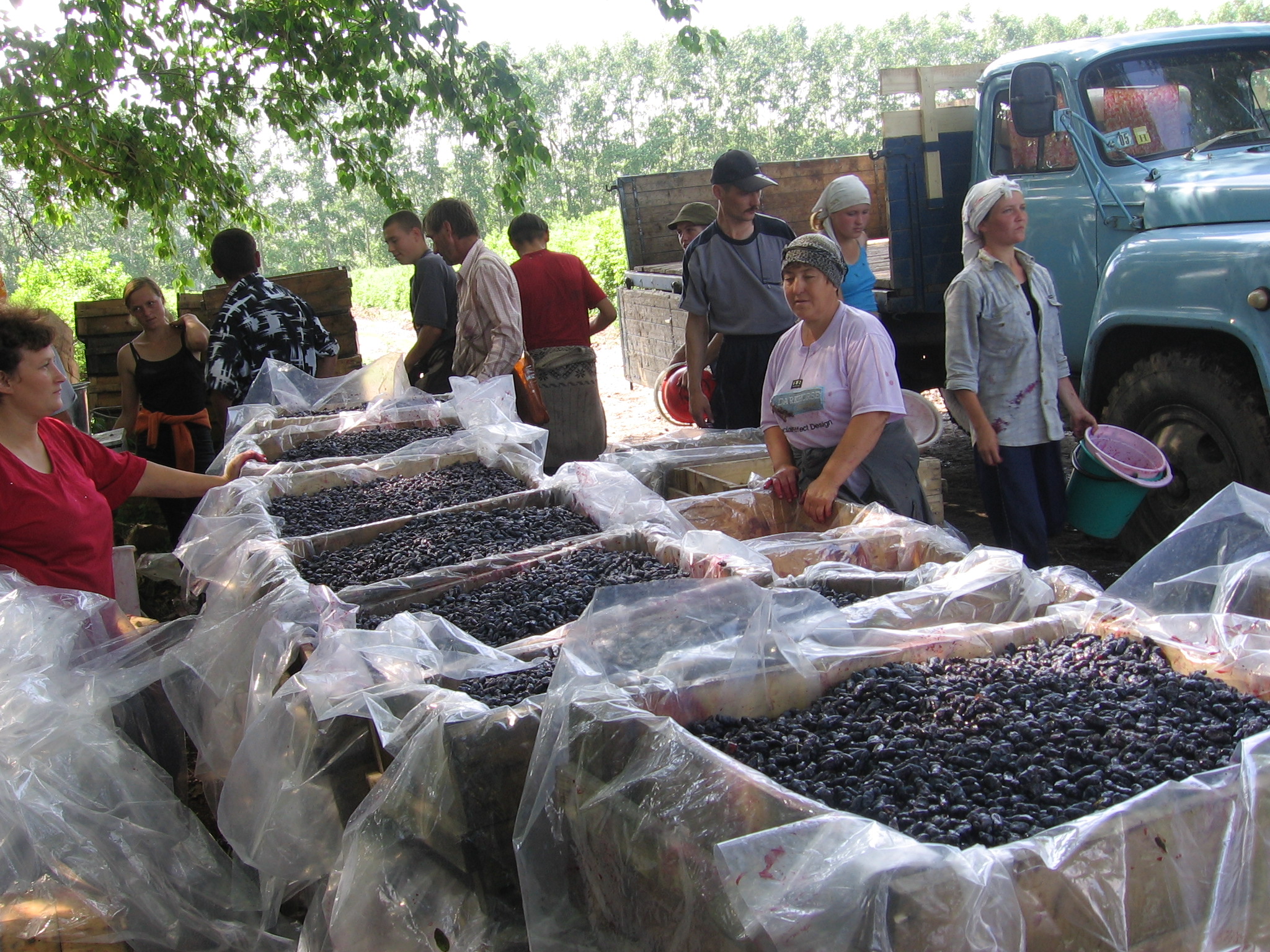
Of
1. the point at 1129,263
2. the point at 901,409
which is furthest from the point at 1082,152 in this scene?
the point at 901,409

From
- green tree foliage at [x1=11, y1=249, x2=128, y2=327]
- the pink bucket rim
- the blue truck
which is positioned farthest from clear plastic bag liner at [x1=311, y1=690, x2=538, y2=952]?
green tree foliage at [x1=11, y1=249, x2=128, y2=327]

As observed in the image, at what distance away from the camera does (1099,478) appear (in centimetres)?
426

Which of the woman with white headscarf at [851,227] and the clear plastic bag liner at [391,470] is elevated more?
the woman with white headscarf at [851,227]

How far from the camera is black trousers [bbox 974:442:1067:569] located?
4094 millimetres

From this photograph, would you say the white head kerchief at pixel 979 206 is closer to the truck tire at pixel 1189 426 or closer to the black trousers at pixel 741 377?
the black trousers at pixel 741 377

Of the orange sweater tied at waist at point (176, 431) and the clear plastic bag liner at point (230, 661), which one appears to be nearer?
the clear plastic bag liner at point (230, 661)

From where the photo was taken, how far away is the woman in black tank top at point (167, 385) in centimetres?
580

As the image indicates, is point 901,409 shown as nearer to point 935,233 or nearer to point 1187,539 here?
point 1187,539

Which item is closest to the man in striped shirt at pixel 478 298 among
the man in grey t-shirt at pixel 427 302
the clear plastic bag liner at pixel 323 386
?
the man in grey t-shirt at pixel 427 302

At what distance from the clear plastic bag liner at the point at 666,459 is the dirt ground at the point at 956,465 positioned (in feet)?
5.29

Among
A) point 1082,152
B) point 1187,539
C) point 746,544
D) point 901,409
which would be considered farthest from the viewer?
point 1082,152

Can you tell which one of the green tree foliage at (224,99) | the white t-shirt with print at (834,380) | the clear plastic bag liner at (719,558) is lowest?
the clear plastic bag liner at (719,558)

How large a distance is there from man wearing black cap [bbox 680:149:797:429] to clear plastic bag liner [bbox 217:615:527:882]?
2.88 m

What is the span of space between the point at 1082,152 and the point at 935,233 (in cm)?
111
